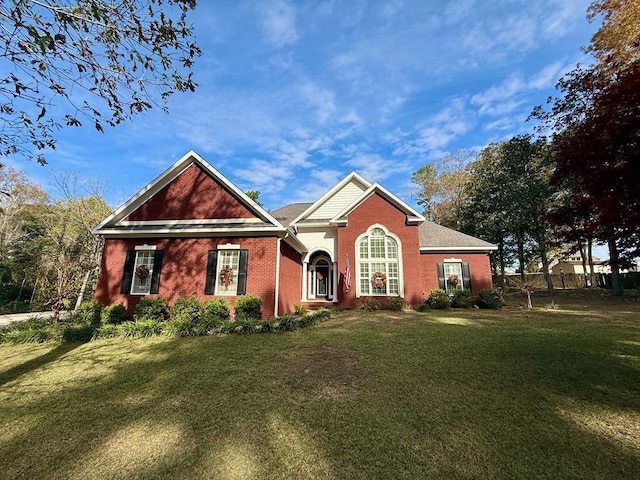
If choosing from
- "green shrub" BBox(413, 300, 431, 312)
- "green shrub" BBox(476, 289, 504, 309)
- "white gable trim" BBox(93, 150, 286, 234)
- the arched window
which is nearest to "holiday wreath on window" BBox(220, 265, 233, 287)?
"white gable trim" BBox(93, 150, 286, 234)

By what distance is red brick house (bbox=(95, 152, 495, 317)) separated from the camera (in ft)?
36.6

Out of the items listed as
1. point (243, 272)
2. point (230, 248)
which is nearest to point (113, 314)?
point (230, 248)

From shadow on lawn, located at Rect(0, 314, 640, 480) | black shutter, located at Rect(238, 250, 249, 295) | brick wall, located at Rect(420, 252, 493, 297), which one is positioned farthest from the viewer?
brick wall, located at Rect(420, 252, 493, 297)

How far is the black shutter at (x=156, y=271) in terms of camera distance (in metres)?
11.4

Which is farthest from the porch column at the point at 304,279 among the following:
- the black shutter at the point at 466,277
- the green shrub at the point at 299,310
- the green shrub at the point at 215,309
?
the black shutter at the point at 466,277

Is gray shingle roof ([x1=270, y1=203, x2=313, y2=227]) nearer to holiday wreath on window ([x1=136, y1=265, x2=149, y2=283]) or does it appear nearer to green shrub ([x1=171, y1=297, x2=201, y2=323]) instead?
holiday wreath on window ([x1=136, y1=265, x2=149, y2=283])

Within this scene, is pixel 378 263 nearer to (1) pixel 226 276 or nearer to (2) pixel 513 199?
(1) pixel 226 276

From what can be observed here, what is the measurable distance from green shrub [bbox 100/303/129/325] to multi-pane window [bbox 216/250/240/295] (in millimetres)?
3546

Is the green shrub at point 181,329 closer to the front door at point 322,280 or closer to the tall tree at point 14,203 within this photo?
the front door at point 322,280

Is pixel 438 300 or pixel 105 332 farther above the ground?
pixel 438 300

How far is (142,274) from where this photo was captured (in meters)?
11.6

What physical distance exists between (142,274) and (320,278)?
30.3 ft

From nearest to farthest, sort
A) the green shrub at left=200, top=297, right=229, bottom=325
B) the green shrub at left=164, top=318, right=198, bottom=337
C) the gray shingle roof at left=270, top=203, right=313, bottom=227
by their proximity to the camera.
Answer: the green shrub at left=164, top=318, right=198, bottom=337 < the green shrub at left=200, top=297, right=229, bottom=325 < the gray shingle roof at left=270, top=203, right=313, bottom=227

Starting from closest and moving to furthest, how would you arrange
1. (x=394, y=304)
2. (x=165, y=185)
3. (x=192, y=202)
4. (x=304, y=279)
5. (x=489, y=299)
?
(x=192, y=202), (x=165, y=185), (x=394, y=304), (x=489, y=299), (x=304, y=279)
